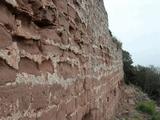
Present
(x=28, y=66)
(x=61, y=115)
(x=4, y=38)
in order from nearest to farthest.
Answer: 1. (x=4, y=38)
2. (x=28, y=66)
3. (x=61, y=115)

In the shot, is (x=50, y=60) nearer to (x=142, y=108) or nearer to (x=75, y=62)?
(x=75, y=62)

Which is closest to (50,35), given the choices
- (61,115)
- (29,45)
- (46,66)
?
(46,66)

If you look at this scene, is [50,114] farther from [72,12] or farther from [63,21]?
[72,12]

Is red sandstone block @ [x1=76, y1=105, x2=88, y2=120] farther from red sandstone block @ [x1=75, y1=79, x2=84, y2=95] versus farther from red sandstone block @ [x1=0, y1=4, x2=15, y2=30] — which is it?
red sandstone block @ [x1=0, y1=4, x2=15, y2=30]

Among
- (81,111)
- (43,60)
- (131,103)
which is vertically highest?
(43,60)

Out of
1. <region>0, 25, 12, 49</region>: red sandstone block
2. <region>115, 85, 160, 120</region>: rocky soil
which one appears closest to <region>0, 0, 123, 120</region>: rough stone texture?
<region>0, 25, 12, 49</region>: red sandstone block

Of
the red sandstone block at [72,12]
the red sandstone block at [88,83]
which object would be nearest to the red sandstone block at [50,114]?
the red sandstone block at [72,12]

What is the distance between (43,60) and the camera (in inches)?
112

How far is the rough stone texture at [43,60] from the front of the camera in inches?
85.4

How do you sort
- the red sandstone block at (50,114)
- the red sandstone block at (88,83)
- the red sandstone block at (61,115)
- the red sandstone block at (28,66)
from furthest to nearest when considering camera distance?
1. the red sandstone block at (88,83)
2. the red sandstone block at (61,115)
3. the red sandstone block at (50,114)
4. the red sandstone block at (28,66)

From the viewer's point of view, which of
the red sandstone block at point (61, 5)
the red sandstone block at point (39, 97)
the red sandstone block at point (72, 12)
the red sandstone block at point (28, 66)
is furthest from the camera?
the red sandstone block at point (72, 12)

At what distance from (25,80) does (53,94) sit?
0.68 m

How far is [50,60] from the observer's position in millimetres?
3006

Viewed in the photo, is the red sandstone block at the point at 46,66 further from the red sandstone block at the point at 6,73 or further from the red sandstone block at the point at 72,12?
the red sandstone block at the point at 72,12
